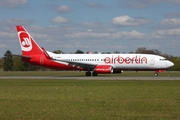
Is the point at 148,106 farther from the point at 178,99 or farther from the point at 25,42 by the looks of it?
the point at 25,42

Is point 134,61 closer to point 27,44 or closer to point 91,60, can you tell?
point 91,60

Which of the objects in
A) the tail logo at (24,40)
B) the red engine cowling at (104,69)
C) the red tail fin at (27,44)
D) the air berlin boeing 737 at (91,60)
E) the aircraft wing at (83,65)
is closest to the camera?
the red engine cowling at (104,69)

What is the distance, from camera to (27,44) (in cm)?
6203

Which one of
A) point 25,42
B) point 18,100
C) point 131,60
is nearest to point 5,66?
point 25,42

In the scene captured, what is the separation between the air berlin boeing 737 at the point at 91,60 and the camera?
2263 inches

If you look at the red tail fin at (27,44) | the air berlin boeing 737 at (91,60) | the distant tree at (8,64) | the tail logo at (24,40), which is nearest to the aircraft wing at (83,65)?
the air berlin boeing 737 at (91,60)

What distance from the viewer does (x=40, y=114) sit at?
50.3 feet

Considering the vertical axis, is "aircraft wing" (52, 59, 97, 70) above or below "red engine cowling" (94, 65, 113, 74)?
above

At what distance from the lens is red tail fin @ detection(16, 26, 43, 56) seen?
203 ft

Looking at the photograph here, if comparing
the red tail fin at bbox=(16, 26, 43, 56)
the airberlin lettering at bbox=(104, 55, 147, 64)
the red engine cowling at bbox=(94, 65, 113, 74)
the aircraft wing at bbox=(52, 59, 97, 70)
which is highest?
the red tail fin at bbox=(16, 26, 43, 56)

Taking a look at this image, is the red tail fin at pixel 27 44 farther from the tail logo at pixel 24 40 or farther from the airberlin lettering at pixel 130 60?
the airberlin lettering at pixel 130 60

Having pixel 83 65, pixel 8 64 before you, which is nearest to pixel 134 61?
pixel 83 65

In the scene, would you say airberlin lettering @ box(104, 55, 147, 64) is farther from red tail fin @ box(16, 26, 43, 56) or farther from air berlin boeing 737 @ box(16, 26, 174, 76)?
red tail fin @ box(16, 26, 43, 56)

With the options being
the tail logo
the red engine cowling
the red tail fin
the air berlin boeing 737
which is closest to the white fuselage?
the air berlin boeing 737
